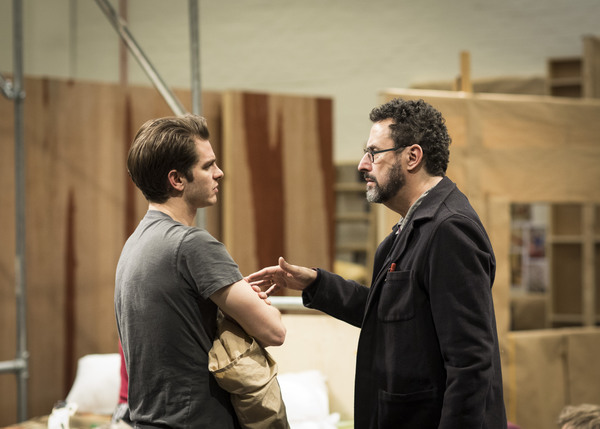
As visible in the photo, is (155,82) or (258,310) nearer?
(258,310)

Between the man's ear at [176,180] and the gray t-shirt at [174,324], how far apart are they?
0.36 feet

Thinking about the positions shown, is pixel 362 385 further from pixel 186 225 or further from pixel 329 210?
pixel 329 210

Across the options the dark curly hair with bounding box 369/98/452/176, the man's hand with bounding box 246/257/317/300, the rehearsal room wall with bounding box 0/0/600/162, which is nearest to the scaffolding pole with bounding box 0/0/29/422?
the man's hand with bounding box 246/257/317/300

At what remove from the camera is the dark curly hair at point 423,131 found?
1.91 metres

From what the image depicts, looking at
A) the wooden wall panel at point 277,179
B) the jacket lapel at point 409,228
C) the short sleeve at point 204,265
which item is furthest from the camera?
the wooden wall panel at point 277,179

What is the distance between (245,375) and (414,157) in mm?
753

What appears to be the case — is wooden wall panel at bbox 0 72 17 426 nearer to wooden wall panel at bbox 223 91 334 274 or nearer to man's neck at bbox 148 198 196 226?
wooden wall panel at bbox 223 91 334 274

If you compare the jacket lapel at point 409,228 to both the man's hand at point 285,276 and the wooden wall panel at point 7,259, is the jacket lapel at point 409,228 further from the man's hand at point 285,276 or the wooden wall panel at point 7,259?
the wooden wall panel at point 7,259

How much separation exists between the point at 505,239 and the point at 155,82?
2.17 m

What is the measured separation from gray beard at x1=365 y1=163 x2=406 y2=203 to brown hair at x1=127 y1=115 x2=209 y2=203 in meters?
0.54

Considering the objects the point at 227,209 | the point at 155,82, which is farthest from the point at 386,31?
the point at 155,82

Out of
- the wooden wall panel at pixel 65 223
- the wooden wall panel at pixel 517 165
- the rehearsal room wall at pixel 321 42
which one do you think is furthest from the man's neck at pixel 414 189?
the rehearsal room wall at pixel 321 42

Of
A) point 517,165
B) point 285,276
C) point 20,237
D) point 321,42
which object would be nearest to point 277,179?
point 517,165

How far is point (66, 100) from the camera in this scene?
164 inches
